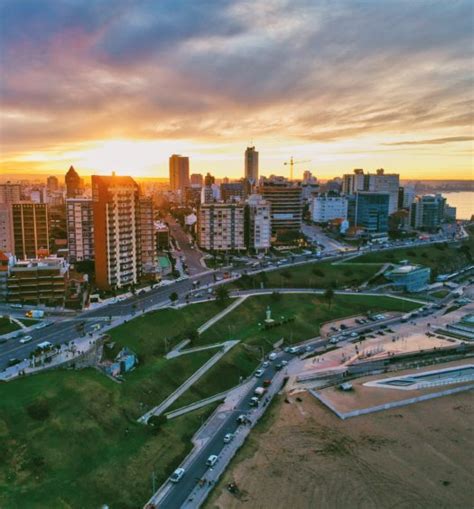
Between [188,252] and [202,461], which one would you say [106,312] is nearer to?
[202,461]

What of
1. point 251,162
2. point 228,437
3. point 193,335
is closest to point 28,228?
point 193,335

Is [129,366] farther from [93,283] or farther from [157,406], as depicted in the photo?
[93,283]

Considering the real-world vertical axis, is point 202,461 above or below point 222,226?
below

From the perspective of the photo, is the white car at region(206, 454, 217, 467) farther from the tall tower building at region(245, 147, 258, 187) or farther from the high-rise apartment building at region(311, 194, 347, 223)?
the tall tower building at region(245, 147, 258, 187)

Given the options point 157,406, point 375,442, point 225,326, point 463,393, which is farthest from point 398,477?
point 225,326

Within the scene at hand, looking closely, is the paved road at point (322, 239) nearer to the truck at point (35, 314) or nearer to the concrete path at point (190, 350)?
the concrete path at point (190, 350)

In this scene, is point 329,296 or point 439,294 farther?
point 439,294

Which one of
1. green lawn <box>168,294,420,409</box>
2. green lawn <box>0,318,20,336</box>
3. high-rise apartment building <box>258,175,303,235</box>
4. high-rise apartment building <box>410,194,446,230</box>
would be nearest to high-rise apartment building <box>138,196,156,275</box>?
green lawn <box>168,294,420,409</box>
